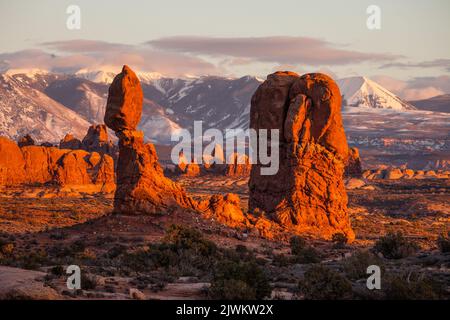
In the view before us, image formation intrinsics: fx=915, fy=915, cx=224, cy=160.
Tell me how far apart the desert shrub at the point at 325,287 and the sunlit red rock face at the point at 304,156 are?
20.1m

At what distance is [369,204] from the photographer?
267 ft

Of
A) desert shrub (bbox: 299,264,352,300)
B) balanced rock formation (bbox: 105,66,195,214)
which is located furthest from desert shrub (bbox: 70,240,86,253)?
desert shrub (bbox: 299,264,352,300)

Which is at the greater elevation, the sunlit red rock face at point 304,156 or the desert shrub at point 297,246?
the sunlit red rock face at point 304,156

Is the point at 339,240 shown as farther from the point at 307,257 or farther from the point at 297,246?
the point at 307,257

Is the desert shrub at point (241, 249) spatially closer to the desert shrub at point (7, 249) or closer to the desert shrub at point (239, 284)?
the desert shrub at point (7, 249)

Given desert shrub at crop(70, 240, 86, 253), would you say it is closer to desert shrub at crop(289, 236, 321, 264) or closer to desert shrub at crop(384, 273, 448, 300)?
desert shrub at crop(289, 236, 321, 264)

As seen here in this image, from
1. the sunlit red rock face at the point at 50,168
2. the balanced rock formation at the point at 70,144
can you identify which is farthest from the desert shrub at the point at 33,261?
the balanced rock formation at the point at 70,144

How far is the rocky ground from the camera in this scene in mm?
19094

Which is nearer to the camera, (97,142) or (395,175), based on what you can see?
(97,142)

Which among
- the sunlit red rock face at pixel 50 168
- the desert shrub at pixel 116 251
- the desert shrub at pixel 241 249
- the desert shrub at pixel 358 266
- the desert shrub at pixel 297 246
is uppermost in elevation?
the desert shrub at pixel 358 266

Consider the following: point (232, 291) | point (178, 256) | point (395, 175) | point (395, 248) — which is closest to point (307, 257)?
point (395, 248)

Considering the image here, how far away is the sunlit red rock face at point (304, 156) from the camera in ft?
131

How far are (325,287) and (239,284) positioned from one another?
5.85ft

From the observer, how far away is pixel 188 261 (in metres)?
26.5
